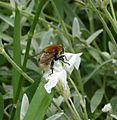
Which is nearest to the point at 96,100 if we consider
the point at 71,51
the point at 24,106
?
the point at 71,51

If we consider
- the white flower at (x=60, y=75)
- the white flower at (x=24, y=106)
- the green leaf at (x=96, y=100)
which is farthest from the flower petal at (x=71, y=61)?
the green leaf at (x=96, y=100)

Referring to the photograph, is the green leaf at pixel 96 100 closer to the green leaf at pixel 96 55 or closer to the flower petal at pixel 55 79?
the green leaf at pixel 96 55

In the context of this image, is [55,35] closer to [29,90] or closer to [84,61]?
[84,61]

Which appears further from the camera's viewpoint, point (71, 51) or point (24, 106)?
point (71, 51)

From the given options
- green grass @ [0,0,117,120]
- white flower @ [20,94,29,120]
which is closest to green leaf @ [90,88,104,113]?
green grass @ [0,0,117,120]

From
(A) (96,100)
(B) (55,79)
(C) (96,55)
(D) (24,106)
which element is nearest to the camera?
(B) (55,79)

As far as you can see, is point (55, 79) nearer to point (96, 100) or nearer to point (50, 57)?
point (50, 57)

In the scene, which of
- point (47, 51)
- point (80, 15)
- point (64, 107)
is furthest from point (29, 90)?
point (80, 15)
